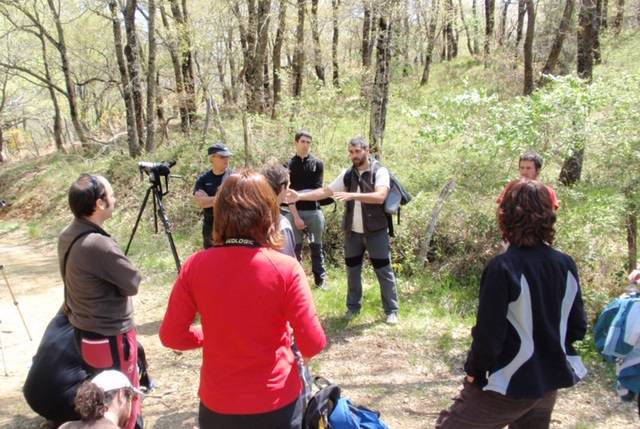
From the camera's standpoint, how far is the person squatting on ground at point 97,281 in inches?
110

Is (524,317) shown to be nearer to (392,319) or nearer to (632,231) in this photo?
(392,319)

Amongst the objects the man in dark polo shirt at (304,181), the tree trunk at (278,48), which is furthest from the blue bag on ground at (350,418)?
the tree trunk at (278,48)

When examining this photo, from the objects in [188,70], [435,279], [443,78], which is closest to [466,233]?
[435,279]

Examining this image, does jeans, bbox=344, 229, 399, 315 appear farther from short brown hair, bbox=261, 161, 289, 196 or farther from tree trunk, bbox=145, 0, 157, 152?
tree trunk, bbox=145, 0, 157, 152

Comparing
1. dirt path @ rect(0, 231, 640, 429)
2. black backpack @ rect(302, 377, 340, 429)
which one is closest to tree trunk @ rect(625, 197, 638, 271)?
dirt path @ rect(0, 231, 640, 429)

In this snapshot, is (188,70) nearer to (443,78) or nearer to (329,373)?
(443,78)

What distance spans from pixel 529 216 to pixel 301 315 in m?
1.05

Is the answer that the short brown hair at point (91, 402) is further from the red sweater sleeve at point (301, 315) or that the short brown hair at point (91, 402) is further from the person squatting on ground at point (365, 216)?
the person squatting on ground at point (365, 216)

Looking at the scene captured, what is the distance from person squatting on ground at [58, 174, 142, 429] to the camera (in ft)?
9.20

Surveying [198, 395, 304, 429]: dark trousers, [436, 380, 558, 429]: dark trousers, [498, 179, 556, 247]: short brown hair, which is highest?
[498, 179, 556, 247]: short brown hair

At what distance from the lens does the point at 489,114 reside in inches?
242

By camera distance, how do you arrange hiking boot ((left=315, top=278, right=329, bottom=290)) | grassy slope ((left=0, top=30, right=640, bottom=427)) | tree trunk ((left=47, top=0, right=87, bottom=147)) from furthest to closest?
tree trunk ((left=47, top=0, right=87, bottom=147)) → hiking boot ((left=315, top=278, right=329, bottom=290)) → grassy slope ((left=0, top=30, right=640, bottom=427))

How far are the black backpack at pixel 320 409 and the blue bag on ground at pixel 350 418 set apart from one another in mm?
29

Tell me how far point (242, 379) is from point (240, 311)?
262mm
